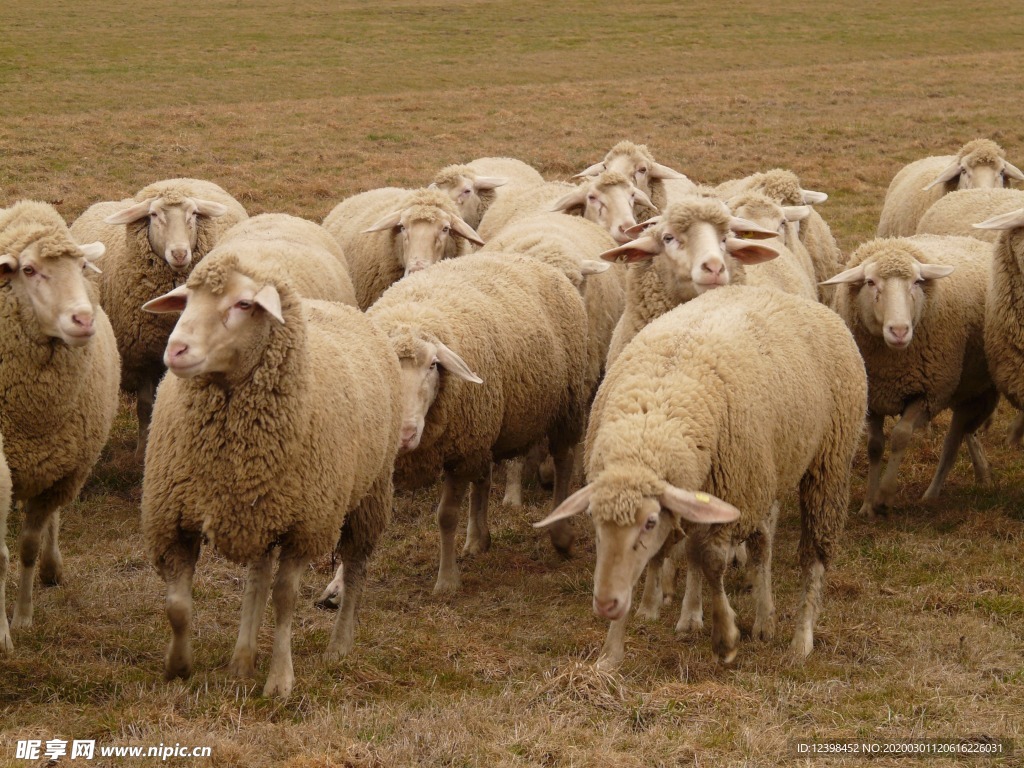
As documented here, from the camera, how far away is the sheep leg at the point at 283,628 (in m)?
5.33

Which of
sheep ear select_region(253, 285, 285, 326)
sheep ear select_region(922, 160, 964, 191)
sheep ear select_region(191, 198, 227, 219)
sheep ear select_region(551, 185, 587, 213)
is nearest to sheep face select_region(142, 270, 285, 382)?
sheep ear select_region(253, 285, 285, 326)

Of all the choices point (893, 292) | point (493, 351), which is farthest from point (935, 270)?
point (493, 351)

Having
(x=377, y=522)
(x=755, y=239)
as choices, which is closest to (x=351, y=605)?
(x=377, y=522)

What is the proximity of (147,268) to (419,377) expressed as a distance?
3326mm

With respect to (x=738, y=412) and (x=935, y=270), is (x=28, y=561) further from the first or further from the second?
(x=935, y=270)

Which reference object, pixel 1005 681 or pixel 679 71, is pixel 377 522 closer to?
pixel 1005 681

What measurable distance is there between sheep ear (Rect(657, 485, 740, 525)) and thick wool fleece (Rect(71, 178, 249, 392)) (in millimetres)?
4751

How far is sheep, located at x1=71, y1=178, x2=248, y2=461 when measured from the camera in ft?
29.1

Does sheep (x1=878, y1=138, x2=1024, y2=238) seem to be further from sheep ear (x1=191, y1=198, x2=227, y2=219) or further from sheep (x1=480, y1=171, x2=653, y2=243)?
sheep ear (x1=191, y1=198, x2=227, y2=219)

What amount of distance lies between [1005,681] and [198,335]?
12.6 feet

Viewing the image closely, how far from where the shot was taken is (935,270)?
8023mm

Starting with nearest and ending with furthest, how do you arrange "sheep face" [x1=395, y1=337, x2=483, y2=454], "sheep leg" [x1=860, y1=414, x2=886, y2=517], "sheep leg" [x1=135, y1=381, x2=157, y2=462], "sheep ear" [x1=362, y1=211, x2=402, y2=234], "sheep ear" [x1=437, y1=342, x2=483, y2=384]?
1. "sheep face" [x1=395, y1=337, x2=483, y2=454]
2. "sheep ear" [x1=437, y1=342, x2=483, y2=384]
3. "sheep leg" [x1=860, y1=414, x2=886, y2=517]
4. "sheep leg" [x1=135, y1=381, x2=157, y2=462]
5. "sheep ear" [x1=362, y1=211, x2=402, y2=234]

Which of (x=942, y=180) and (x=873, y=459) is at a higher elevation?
(x=942, y=180)

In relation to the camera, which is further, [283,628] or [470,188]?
[470,188]
